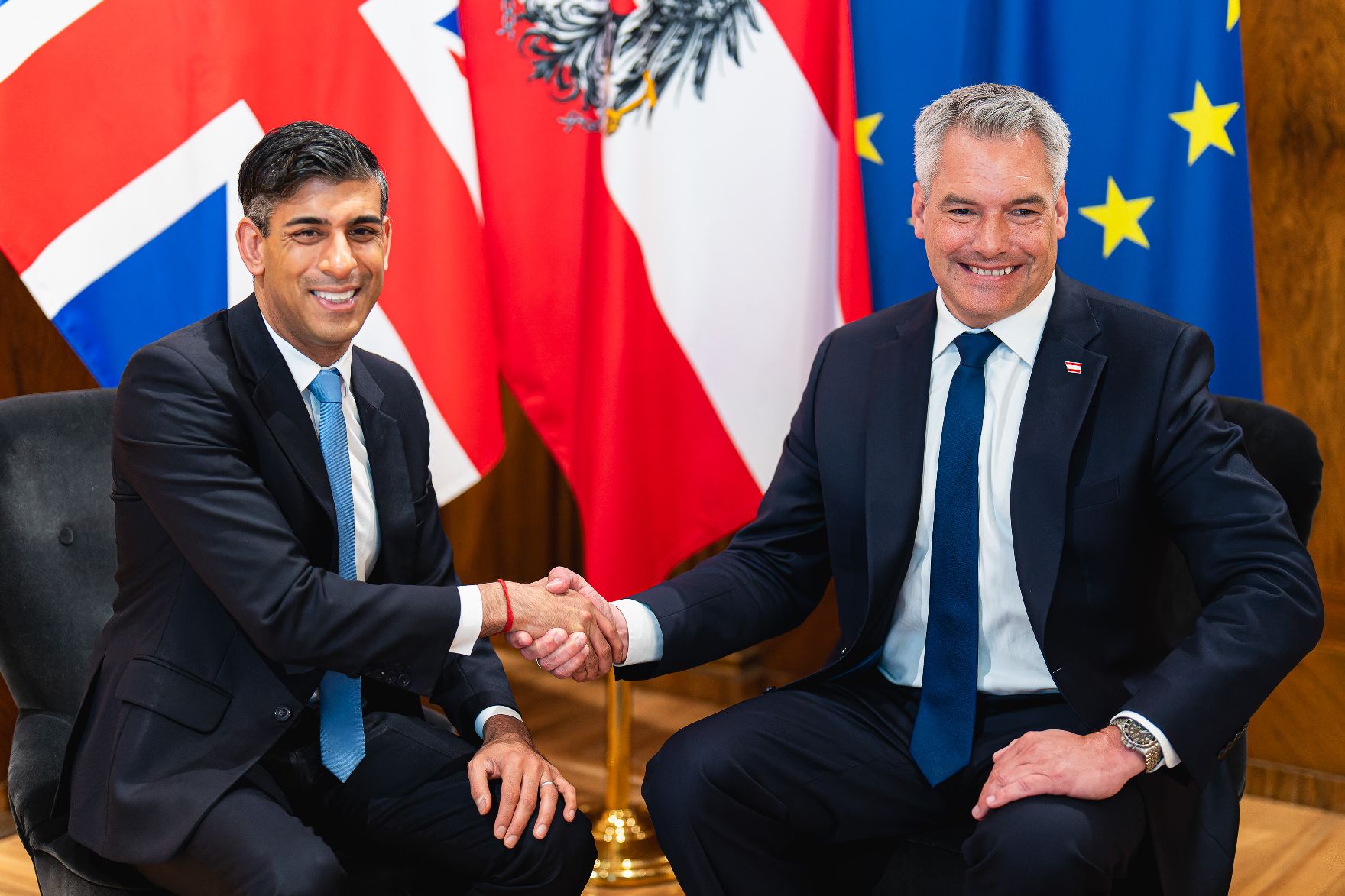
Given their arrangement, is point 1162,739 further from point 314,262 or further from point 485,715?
point 314,262

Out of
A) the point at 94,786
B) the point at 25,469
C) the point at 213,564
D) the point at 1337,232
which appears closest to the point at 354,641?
the point at 213,564

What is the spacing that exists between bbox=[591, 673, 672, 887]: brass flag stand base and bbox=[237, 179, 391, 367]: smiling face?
1180mm

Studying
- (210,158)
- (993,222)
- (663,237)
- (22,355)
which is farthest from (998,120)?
(22,355)

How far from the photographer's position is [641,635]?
223 cm

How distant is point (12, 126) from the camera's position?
2617mm

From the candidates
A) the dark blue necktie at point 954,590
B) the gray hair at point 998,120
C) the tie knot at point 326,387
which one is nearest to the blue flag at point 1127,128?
the gray hair at point 998,120

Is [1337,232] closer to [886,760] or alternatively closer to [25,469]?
[886,760]

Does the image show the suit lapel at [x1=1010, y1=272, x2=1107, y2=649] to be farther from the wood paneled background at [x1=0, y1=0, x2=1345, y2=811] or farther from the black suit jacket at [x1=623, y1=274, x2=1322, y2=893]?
the wood paneled background at [x1=0, y1=0, x2=1345, y2=811]

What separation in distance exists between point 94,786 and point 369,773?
389mm

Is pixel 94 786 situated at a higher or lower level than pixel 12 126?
lower

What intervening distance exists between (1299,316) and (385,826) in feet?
7.38

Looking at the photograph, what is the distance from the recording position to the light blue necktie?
81.7 inches

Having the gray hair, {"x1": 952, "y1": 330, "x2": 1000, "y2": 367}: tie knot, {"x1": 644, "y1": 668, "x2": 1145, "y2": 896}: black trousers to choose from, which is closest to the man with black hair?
{"x1": 644, "y1": 668, "x2": 1145, "y2": 896}: black trousers

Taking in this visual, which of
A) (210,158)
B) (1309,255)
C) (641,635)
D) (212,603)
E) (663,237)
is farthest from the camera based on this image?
(1309,255)
